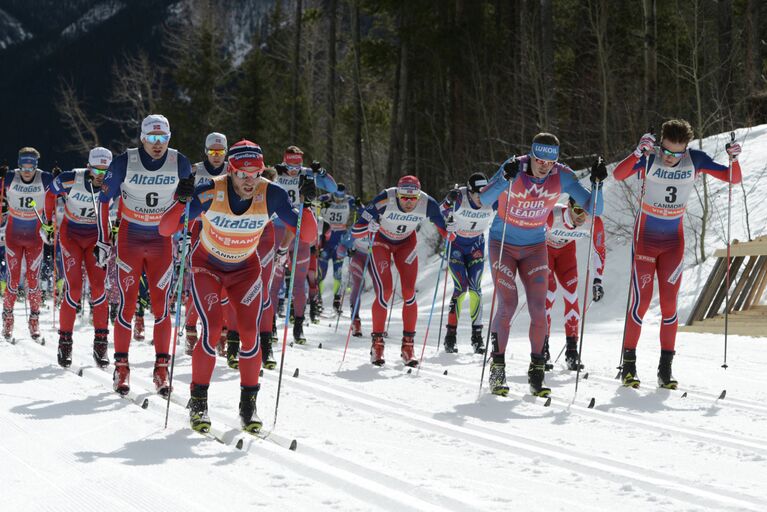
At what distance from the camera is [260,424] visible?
576 centimetres

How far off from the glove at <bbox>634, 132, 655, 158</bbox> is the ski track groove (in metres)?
3.20

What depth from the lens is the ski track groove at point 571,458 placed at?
14.4 ft

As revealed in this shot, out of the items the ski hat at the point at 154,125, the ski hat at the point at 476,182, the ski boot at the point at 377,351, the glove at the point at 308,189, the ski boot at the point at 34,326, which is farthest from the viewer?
the ski boot at the point at 34,326

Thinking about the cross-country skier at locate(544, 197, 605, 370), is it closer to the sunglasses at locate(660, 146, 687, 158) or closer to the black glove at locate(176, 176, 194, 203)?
the sunglasses at locate(660, 146, 687, 158)

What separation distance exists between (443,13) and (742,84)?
956 cm

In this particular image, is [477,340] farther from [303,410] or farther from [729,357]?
[303,410]

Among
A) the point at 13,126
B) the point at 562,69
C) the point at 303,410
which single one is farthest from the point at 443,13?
the point at 13,126

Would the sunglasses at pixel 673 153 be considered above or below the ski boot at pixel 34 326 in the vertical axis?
above

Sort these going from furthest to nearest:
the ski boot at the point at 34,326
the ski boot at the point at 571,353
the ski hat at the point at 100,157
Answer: the ski boot at the point at 34,326 → the ski hat at the point at 100,157 → the ski boot at the point at 571,353

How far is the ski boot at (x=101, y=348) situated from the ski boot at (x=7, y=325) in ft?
10.3

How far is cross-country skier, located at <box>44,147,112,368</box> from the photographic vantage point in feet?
27.8

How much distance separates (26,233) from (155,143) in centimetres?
484

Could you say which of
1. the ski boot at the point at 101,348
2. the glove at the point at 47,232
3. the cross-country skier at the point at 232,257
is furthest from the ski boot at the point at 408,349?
the glove at the point at 47,232

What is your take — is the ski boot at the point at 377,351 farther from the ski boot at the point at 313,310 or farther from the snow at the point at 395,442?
the ski boot at the point at 313,310
